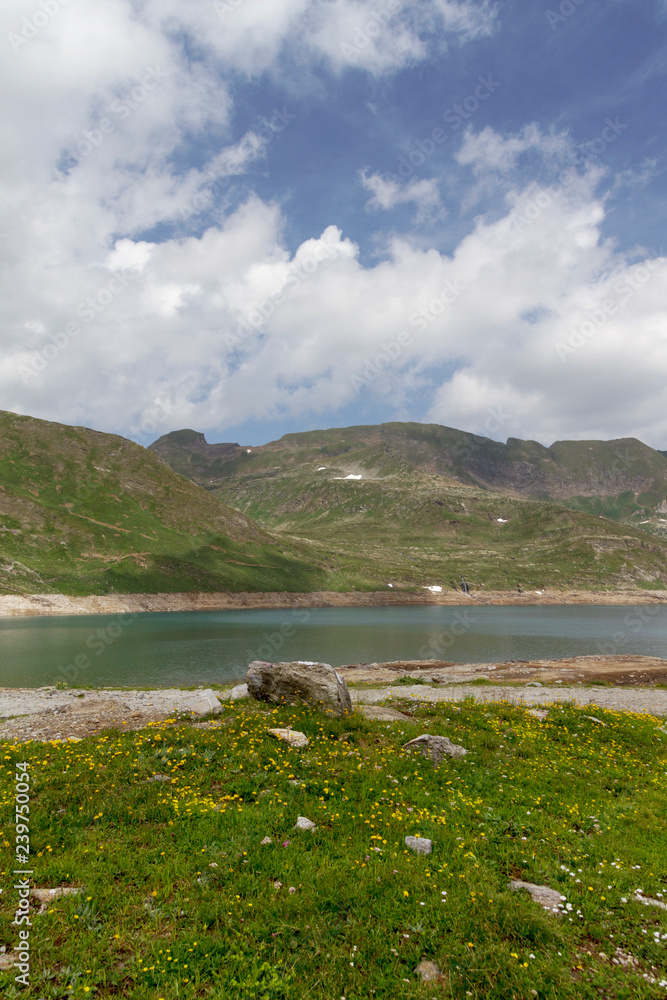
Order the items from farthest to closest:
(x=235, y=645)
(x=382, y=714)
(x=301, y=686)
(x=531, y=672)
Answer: (x=235, y=645) → (x=531, y=672) → (x=382, y=714) → (x=301, y=686)

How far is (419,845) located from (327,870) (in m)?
2.60

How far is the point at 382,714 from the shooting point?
973 inches

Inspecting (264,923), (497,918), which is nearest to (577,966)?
(497,918)

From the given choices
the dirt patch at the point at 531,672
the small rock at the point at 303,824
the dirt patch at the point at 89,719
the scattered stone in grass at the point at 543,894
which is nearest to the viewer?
the scattered stone in grass at the point at 543,894

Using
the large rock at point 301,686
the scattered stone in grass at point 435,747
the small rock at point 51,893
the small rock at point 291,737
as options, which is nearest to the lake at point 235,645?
the large rock at point 301,686

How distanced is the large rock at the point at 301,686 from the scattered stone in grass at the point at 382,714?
1.87 m

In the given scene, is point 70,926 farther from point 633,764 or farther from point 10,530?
point 10,530

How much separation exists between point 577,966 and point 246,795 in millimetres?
9080

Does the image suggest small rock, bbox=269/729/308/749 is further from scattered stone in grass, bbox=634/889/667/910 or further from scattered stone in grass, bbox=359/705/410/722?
scattered stone in grass, bbox=634/889/667/910

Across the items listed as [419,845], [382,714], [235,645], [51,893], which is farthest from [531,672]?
[51,893]

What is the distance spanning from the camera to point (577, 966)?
26.8 feet

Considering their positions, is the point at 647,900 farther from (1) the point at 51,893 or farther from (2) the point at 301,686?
(2) the point at 301,686

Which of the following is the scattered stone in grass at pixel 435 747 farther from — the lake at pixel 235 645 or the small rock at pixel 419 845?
the lake at pixel 235 645

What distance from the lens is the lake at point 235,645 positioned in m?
64.8
